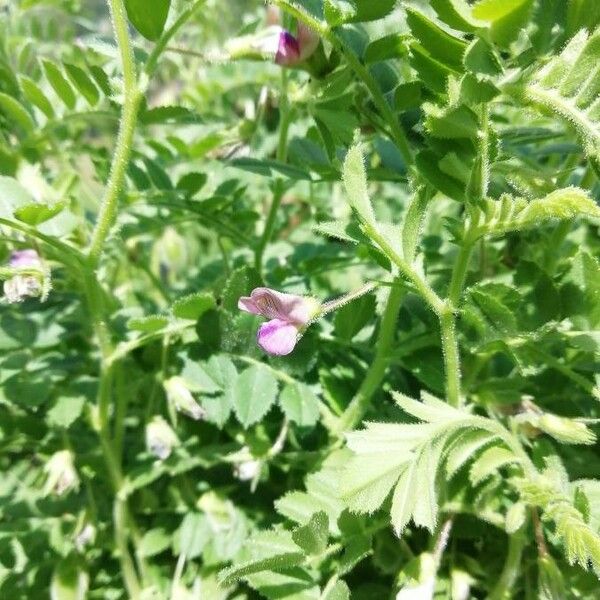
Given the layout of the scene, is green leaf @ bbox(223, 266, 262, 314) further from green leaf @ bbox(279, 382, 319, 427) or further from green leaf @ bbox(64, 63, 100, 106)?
green leaf @ bbox(64, 63, 100, 106)

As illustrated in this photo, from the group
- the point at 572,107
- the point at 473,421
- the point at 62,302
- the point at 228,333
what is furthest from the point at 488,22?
the point at 62,302

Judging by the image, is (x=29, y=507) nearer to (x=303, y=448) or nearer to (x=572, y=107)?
(x=303, y=448)

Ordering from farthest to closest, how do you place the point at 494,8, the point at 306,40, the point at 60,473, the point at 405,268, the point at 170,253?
1. the point at 170,253
2. the point at 60,473
3. the point at 306,40
4. the point at 405,268
5. the point at 494,8

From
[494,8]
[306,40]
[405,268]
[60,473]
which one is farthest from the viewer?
[60,473]

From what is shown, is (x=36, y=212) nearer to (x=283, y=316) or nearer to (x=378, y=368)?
(x=283, y=316)

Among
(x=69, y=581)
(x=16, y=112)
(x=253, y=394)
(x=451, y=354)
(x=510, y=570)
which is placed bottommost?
(x=69, y=581)

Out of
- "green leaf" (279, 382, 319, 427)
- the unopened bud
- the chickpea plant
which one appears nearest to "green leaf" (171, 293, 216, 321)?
the chickpea plant

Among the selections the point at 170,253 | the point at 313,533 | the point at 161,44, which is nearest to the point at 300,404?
the point at 313,533

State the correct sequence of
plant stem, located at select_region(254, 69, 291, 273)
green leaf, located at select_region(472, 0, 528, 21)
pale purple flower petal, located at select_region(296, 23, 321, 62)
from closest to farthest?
green leaf, located at select_region(472, 0, 528, 21), pale purple flower petal, located at select_region(296, 23, 321, 62), plant stem, located at select_region(254, 69, 291, 273)

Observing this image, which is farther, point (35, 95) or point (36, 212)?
point (35, 95)
